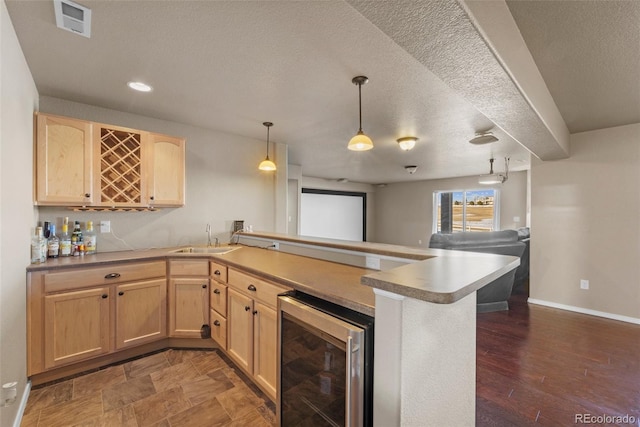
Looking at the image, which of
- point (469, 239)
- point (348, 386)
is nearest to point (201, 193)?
point (348, 386)

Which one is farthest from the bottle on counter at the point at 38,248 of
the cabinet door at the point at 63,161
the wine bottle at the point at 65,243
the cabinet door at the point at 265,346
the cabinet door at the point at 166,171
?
the cabinet door at the point at 265,346

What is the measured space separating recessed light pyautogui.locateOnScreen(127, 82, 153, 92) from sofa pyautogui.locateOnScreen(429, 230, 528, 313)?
3.54 metres

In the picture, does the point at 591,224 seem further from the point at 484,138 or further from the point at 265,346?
the point at 265,346

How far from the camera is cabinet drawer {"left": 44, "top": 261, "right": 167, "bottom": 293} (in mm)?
2084

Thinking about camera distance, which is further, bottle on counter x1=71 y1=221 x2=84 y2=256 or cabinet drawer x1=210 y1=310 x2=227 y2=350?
bottle on counter x1=71 y1=221 x2=84 y2=256

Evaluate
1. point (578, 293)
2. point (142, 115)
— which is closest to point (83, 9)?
point (142, 115)

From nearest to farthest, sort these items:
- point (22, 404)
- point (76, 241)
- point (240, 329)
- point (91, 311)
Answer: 1. point (22, 404)
2. point (240, 329)
3. point (91, 311)
4. point (76, 241)

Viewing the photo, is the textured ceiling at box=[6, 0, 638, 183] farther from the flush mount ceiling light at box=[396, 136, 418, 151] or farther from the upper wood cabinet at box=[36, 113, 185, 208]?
the upper wood cabinet at box=[36, 113, 185, 208]

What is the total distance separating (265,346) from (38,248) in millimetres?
1980

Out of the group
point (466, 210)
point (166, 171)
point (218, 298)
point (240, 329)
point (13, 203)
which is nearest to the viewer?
point (13, 203)

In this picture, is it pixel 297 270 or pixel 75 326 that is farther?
pixel 75 326

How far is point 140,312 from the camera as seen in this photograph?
2465mm

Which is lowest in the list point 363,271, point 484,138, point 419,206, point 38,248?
point 363,271

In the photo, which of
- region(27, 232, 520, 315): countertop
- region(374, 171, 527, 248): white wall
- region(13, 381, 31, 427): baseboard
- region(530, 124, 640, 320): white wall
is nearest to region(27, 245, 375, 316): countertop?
region(27, 232, 520, 315): countertop
